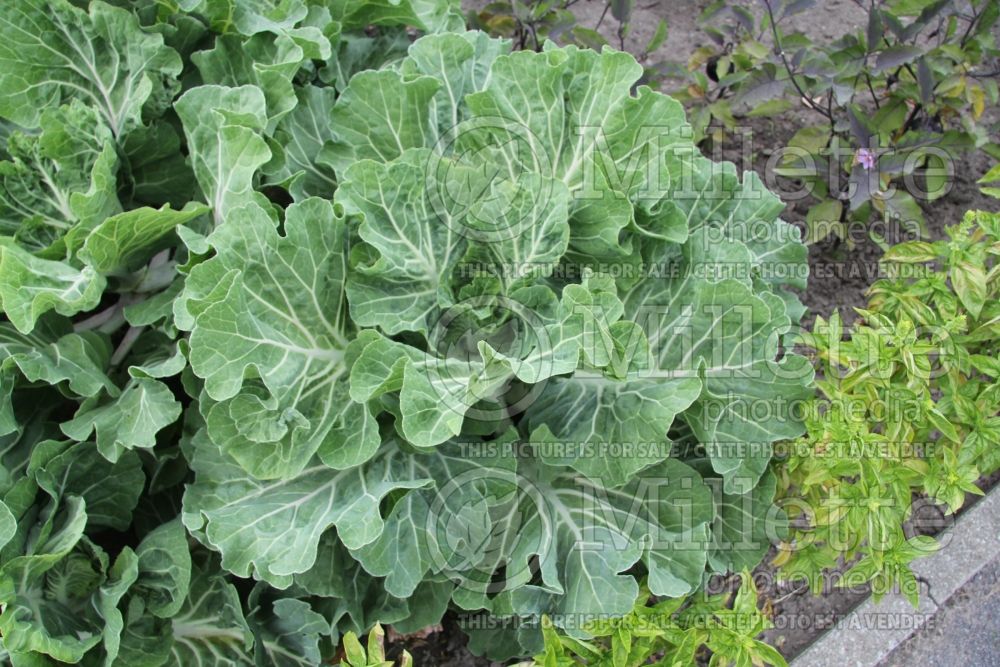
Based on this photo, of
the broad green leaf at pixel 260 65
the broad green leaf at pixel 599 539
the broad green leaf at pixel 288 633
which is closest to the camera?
the broad green leaf at pixel 599 539

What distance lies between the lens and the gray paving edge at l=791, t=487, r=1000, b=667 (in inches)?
118

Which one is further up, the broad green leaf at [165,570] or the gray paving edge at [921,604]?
the broad green leaf at [165,570]

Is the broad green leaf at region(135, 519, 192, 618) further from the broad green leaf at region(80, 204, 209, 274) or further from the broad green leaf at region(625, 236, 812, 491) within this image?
the broad green leaf at region(625, 236, 812, 491)

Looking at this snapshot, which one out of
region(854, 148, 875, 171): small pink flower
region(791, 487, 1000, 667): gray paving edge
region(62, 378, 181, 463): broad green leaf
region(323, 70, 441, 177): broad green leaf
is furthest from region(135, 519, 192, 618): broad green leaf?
region(854, 148, 875, 171): small pink flower

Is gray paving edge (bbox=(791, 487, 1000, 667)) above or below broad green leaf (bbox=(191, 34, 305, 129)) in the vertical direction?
below

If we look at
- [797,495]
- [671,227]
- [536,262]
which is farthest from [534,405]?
[797,495]

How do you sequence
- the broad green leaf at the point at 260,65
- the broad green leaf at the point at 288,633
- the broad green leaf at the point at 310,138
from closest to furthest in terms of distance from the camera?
1. the broad green leaf at the point at 288,633
2. the broad green leaf at the point at 260,65
3. the broad green leaf at the point at 310,138

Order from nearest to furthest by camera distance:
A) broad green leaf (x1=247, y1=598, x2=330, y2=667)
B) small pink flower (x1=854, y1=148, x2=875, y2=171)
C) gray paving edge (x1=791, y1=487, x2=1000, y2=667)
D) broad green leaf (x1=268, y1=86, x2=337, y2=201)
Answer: broad green leaf (x1=247, y1=598, x2=330, y2=667) < broad green leaf (x1=268, y1=86, x2=337, y2=201) < gray paving edge (x1=791, y1=487, x2=1000, y2=667) < small pink flower (x1=854, y1=148, x2=875, y2=171)

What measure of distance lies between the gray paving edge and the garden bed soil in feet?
0.20

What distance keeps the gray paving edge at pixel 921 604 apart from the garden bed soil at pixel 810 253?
61 millimetres

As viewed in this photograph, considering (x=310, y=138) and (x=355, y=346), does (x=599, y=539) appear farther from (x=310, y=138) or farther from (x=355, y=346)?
(x=310, y=138)

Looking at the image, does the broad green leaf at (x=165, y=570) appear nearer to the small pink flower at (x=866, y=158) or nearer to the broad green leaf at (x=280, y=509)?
the broad green leaf at (x=280, y=509)

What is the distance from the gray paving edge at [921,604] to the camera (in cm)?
299

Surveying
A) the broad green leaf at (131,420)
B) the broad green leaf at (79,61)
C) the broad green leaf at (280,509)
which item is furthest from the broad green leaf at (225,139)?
the broad green leaf at (280,509)
